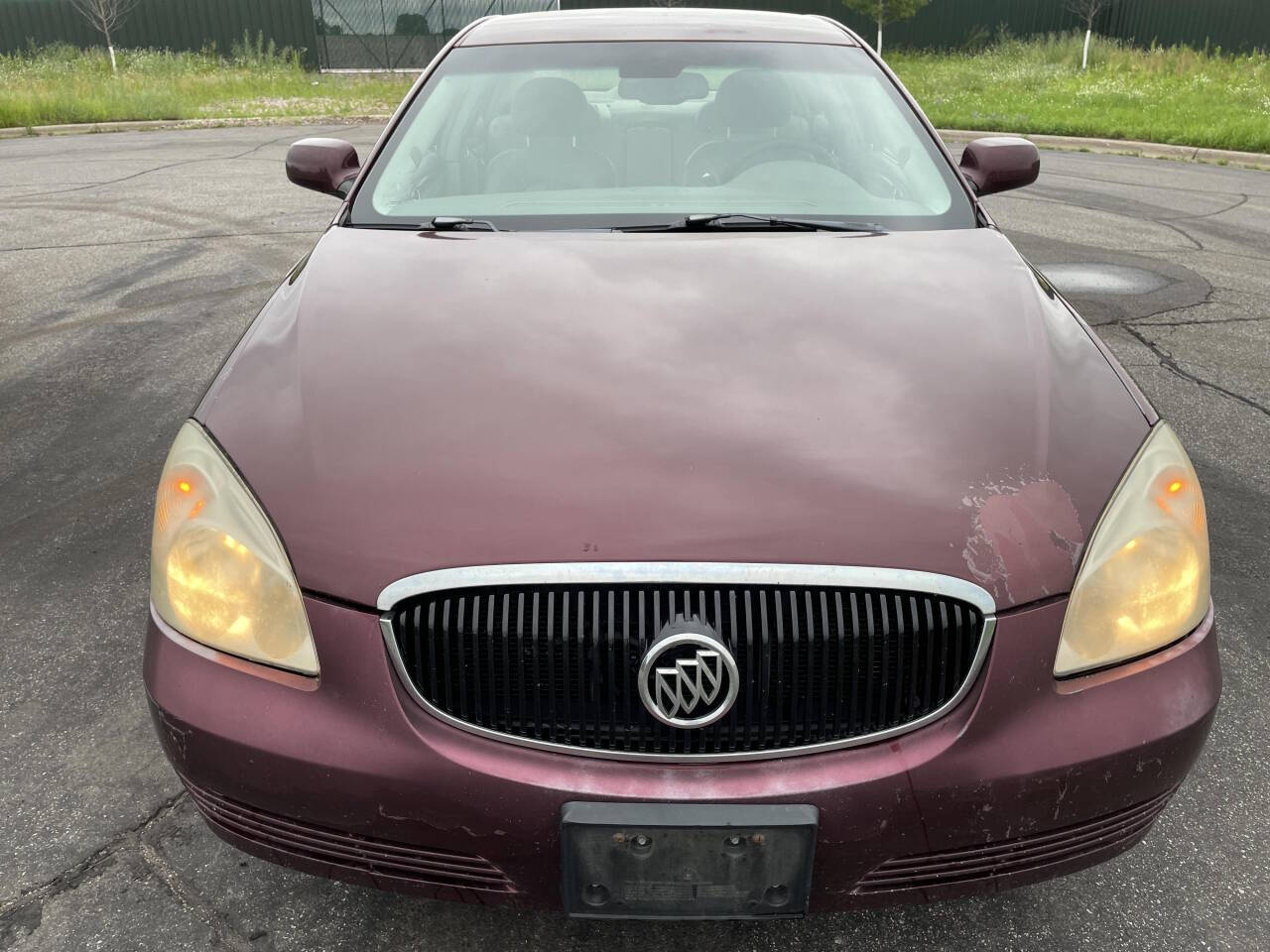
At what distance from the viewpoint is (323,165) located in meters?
3.14

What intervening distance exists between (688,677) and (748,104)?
6.69ft

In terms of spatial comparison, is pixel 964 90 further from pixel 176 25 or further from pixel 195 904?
pixel 195 904

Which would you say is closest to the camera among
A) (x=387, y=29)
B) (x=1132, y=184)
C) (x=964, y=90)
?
(x=1132, y=184)

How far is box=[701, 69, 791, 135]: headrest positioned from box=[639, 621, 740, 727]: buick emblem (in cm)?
189

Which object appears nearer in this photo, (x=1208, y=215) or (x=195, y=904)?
(x=195, y=904)

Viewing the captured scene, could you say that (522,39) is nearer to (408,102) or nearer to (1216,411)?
(408,102)

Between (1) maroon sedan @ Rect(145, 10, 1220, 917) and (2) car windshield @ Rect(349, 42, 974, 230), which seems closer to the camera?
(1) maroon sedan @ Rect(145, 10, 1220, 917)

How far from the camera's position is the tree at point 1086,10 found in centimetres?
2226

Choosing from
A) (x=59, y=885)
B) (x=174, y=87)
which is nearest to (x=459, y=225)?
(x=59, y=885)

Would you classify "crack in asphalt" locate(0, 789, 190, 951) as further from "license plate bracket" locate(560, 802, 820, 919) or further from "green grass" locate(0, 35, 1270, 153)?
"green grass" locate(0, 35, 1270, 153)

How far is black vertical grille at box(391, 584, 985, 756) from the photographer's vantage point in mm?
1438

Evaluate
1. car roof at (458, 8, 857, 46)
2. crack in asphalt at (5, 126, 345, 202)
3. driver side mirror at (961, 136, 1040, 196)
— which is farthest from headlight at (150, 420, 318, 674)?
crack in asphalt at (5, 126, 345, 202)

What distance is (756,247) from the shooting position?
7.76ft

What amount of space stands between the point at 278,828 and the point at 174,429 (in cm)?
290
